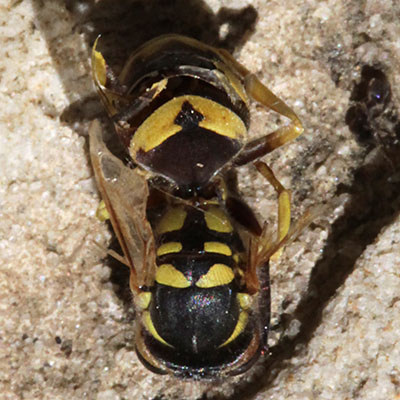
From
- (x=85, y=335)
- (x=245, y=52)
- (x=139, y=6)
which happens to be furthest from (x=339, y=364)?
(x=139, y=6)

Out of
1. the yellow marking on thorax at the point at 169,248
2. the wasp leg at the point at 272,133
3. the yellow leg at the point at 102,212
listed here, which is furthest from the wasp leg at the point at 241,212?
the yellow leg at the point at 102,212

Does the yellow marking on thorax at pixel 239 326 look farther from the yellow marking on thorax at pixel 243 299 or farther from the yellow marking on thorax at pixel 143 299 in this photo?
the yellow marking on thorax at pixel 143 299

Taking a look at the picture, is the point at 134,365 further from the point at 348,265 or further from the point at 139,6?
the point at 139,6

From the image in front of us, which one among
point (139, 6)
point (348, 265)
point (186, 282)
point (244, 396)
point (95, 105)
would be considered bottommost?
point (244, 396)

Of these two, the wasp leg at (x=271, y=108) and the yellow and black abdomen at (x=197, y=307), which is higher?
the wasp leg at (x=271, y=108)

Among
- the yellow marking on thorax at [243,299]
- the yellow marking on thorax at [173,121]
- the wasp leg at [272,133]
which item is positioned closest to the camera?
the yellow marking on thorax at [173,121]

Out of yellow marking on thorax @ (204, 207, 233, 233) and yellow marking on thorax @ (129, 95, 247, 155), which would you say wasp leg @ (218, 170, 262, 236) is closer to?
yellow marking on thorax @ (204, 207, 233, 233)
